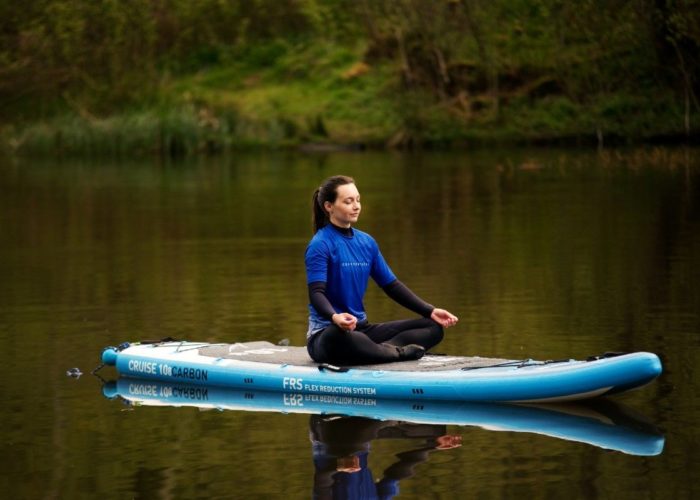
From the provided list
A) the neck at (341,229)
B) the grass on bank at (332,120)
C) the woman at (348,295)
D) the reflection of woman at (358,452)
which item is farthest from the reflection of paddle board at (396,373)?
the grass on bank at (332,120)

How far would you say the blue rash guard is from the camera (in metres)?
10.2

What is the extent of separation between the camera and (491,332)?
12922 millimetres

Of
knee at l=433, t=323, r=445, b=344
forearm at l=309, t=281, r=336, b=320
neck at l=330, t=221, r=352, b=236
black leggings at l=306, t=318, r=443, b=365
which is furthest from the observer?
knee at l=433, t=323, r=445, b=344

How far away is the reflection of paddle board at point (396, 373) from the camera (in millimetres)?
9445

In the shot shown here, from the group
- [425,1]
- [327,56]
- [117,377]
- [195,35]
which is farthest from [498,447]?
[195,35]

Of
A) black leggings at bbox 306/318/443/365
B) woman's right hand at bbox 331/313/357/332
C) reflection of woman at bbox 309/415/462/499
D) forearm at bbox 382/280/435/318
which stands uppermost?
forearm at bbox 382/280/435/318

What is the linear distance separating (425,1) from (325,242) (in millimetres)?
42121

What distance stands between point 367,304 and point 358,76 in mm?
40537

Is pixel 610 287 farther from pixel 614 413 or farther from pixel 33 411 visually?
pixel 33 411

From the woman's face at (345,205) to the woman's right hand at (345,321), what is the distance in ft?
2.11

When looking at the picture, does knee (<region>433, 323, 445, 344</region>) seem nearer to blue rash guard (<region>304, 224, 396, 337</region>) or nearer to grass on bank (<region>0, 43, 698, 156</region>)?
blue rash guard (<region>304, 224, 396, 337</region>)

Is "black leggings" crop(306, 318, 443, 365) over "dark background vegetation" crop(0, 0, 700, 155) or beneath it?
beneath

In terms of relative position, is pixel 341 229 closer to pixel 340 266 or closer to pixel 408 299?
pixel 340 266

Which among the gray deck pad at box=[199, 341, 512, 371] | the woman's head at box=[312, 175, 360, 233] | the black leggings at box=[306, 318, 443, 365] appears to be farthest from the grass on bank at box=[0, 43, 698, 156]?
the woman's head at box=[312, 175, 360, 233]
